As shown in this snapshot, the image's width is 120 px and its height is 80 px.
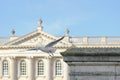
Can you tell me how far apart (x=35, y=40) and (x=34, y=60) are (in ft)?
9.60

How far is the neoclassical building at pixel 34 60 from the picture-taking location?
79.1 metres

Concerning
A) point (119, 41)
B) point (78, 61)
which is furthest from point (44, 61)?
point (78, 61)

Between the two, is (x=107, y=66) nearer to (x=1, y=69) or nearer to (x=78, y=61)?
(x=78, y=61)

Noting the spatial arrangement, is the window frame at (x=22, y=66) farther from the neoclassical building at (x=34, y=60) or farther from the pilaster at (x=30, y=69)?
the pilaster at (x=30, y=69)

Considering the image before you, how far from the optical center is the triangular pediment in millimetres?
78875

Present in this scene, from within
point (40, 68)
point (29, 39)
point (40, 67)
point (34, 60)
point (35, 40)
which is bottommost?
point (40, 68)

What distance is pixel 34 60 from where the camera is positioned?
7975cm

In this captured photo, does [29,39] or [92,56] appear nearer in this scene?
[92,56]

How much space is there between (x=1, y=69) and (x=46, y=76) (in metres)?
6.64

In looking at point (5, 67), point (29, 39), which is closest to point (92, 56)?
point (29, 39)

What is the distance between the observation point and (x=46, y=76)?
260ft

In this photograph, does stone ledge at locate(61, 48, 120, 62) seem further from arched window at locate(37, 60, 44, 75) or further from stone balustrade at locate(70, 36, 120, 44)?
arched window at locate(37, 60, 44, 75)

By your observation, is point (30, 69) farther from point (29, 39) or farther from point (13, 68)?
point (29, 39)

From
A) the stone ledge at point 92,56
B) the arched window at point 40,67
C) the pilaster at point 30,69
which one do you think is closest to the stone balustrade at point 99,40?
the arched window at point 40,67
